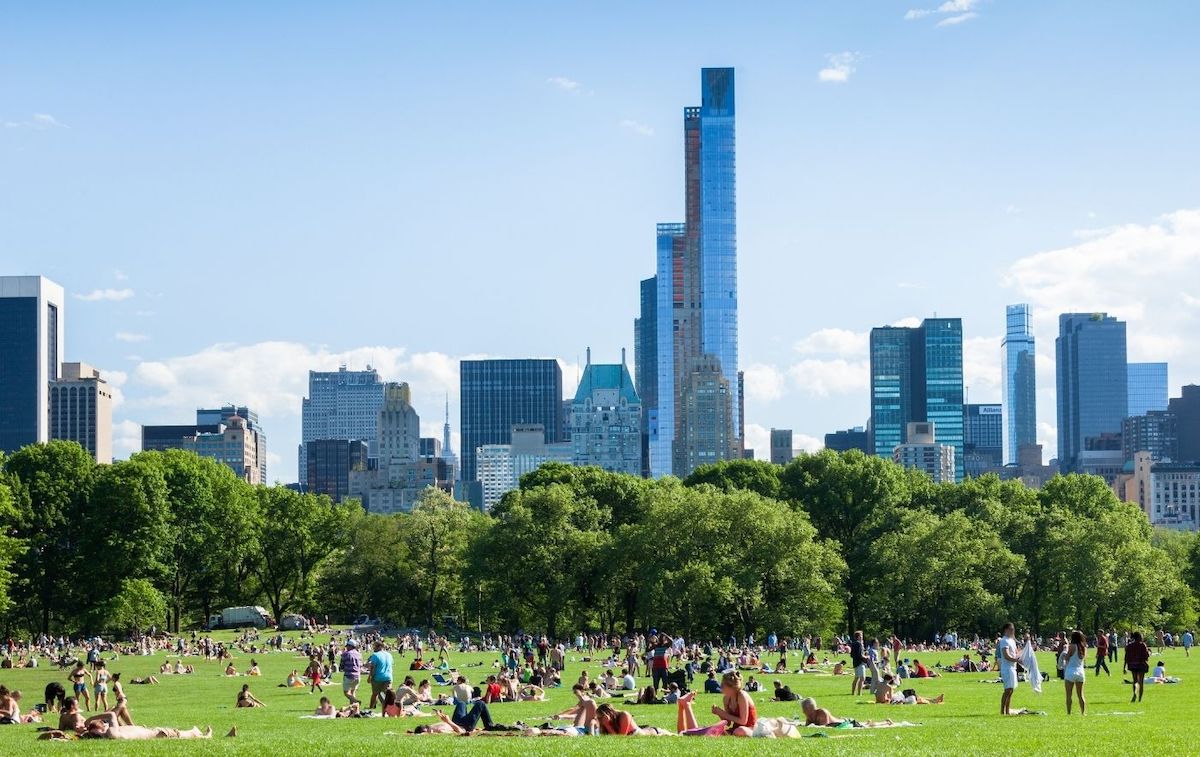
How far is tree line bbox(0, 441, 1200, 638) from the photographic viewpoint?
74.9 meters

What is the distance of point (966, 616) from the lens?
77062 mm

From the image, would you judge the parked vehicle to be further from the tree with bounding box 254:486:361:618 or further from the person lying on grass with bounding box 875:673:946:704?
the person lying on grass with bounding box 875:673:946:704

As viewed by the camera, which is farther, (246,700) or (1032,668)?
(246,700)

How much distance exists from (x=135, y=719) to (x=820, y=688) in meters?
18.2

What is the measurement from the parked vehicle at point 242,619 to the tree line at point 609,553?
123 inches

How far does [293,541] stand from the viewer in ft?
327

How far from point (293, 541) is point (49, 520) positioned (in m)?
20.9

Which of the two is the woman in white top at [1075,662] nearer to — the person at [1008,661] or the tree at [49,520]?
the person at [1008,661]

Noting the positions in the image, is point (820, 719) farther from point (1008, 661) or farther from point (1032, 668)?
point (1032, 668)

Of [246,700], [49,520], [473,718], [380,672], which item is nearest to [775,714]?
[473,718]

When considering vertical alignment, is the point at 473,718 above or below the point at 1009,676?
below

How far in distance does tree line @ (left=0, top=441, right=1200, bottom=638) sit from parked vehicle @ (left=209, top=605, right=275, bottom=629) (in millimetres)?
3118

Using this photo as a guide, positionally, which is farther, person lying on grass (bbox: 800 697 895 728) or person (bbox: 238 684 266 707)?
person (bbox: 238 684 266 707)

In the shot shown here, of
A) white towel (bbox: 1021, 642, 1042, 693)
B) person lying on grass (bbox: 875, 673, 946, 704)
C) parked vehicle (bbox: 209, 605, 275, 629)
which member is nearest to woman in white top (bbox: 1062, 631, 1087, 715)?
white towel (bbox: 1021, 642, 1042, 693)
